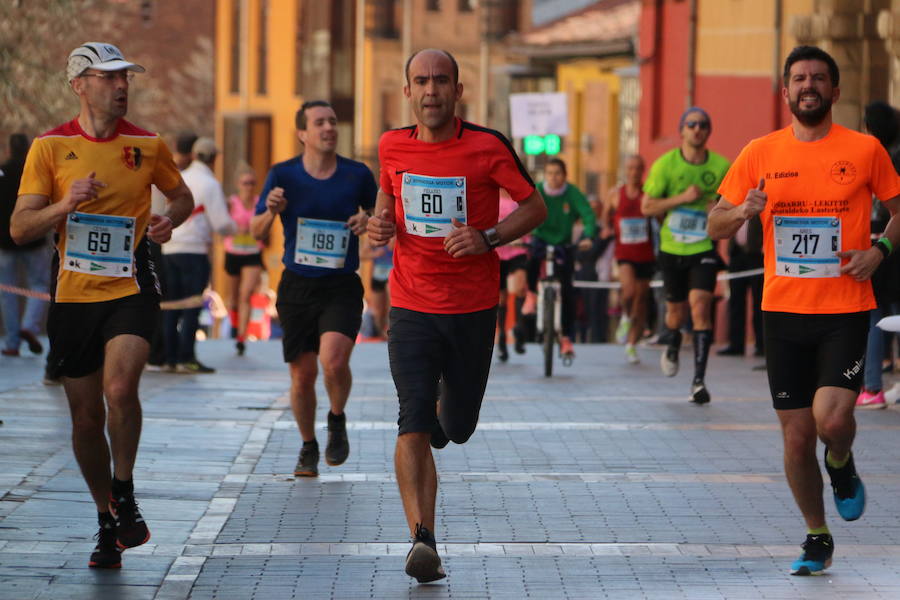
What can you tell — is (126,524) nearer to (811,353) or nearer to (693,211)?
(811,353)

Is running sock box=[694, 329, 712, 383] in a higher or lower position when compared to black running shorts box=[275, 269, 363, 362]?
lower

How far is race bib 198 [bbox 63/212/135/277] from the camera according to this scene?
749cm

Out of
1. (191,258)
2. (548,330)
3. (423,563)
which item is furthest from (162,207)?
(423,563)

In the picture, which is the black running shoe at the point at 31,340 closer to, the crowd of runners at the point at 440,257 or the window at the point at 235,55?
the crowd of runners at the point at 440,257

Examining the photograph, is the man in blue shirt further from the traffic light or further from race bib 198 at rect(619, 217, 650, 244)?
Result: the traffic light

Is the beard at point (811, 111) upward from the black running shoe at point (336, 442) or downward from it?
upward

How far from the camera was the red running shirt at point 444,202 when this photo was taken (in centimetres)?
736

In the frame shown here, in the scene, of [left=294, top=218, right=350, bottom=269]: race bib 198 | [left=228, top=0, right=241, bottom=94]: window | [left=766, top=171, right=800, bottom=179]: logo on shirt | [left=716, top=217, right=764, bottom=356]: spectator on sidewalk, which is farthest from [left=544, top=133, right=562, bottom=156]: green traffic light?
[left=228, top=0, right=241, bottom=94]: window

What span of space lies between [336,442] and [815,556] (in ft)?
11.4

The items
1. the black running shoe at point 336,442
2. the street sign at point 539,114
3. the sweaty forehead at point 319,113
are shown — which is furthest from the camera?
the street sign at point 539,114

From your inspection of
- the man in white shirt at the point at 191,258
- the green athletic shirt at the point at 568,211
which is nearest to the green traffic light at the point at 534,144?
the green athletic shirt at the point at 568,211

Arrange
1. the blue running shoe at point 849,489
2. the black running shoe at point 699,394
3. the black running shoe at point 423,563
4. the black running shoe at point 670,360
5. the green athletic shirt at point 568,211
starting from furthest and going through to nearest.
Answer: the green athletic shirt at point 568,211 → the black running shoe at point 670,360 → the black running shoe at point 699,394 → the blue running shoe at point 849,489 → the black running shoe at point 423,563

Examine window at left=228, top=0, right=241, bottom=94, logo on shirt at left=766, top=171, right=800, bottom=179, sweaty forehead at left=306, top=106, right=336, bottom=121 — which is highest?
window at left=228, top=0, right=241, bottom=94

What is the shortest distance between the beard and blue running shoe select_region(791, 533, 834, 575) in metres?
1.55
